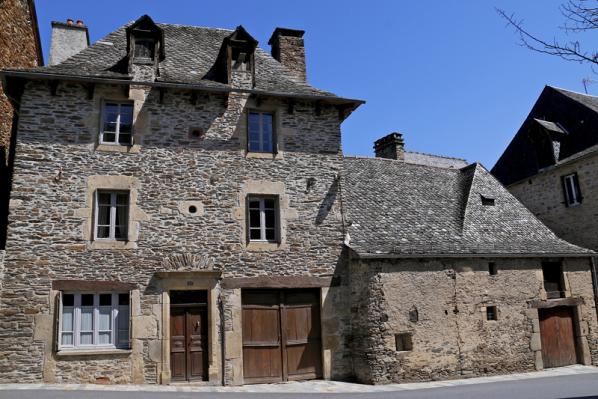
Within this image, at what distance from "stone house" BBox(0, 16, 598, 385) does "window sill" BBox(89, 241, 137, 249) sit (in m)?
0.03

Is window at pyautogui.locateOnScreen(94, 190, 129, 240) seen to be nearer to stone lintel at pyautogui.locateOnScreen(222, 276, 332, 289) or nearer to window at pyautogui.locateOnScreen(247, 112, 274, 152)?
stone lintel at pyautogui.locateOnScreen(222, 276, 332, 289)

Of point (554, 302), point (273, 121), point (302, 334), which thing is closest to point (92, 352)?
point (302, 334)

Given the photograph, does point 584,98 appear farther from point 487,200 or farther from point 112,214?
point 112,214

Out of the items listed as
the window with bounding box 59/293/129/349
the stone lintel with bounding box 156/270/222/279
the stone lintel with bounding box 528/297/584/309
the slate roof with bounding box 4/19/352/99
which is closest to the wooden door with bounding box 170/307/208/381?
the stone lintel with bounding box 156/270/222/279

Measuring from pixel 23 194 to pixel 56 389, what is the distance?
394 centimetres

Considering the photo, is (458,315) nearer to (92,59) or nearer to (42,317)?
(42,317)

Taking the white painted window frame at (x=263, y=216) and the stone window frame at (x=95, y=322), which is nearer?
the stone window frame at (x=95, y=322)

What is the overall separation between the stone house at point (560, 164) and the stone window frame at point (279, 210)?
11.1 meters

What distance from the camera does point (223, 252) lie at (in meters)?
11.2

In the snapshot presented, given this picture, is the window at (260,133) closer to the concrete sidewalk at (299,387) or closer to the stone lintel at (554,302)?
the concrete sidewalk at (299,387)

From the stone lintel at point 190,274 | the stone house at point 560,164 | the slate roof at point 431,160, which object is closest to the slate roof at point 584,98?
the stone house at point 560,164

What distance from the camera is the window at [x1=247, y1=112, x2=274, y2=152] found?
12.2 m

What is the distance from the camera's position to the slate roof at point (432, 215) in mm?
12547

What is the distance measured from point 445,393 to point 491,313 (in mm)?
3664
